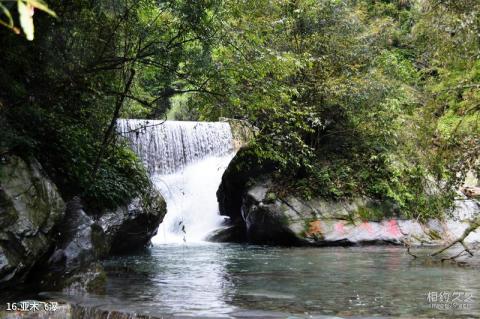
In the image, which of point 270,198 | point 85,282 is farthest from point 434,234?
point 85,282

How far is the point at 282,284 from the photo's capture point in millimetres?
7230

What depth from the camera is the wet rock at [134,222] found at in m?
10.1

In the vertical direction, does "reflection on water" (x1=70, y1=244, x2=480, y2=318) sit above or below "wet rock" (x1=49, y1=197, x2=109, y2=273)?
below

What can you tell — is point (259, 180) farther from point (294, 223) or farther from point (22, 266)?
point (22, 266)

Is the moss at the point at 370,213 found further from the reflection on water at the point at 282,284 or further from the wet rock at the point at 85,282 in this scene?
the wet rock at the point at 85,282

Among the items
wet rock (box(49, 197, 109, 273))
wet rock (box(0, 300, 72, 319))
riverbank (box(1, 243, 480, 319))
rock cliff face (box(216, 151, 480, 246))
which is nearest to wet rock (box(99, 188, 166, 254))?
riverbank (box(1, 243, 480, 319))

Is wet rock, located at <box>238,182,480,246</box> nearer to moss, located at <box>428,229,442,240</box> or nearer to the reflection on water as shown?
moss, located at <box>428,229,442,240</box>

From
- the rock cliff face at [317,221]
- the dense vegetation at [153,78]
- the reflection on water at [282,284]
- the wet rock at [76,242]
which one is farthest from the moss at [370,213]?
the wet rock at [76,242]

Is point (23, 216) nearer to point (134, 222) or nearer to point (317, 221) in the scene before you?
point (134, 222)

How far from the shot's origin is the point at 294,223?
13.9 meters

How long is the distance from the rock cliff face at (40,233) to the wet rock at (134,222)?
884 millimetres

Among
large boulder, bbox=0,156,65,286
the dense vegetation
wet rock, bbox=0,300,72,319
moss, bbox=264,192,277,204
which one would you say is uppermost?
the dense vegetation

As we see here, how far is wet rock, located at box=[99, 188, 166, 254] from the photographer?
10.1m

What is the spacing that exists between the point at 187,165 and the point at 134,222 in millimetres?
7942
